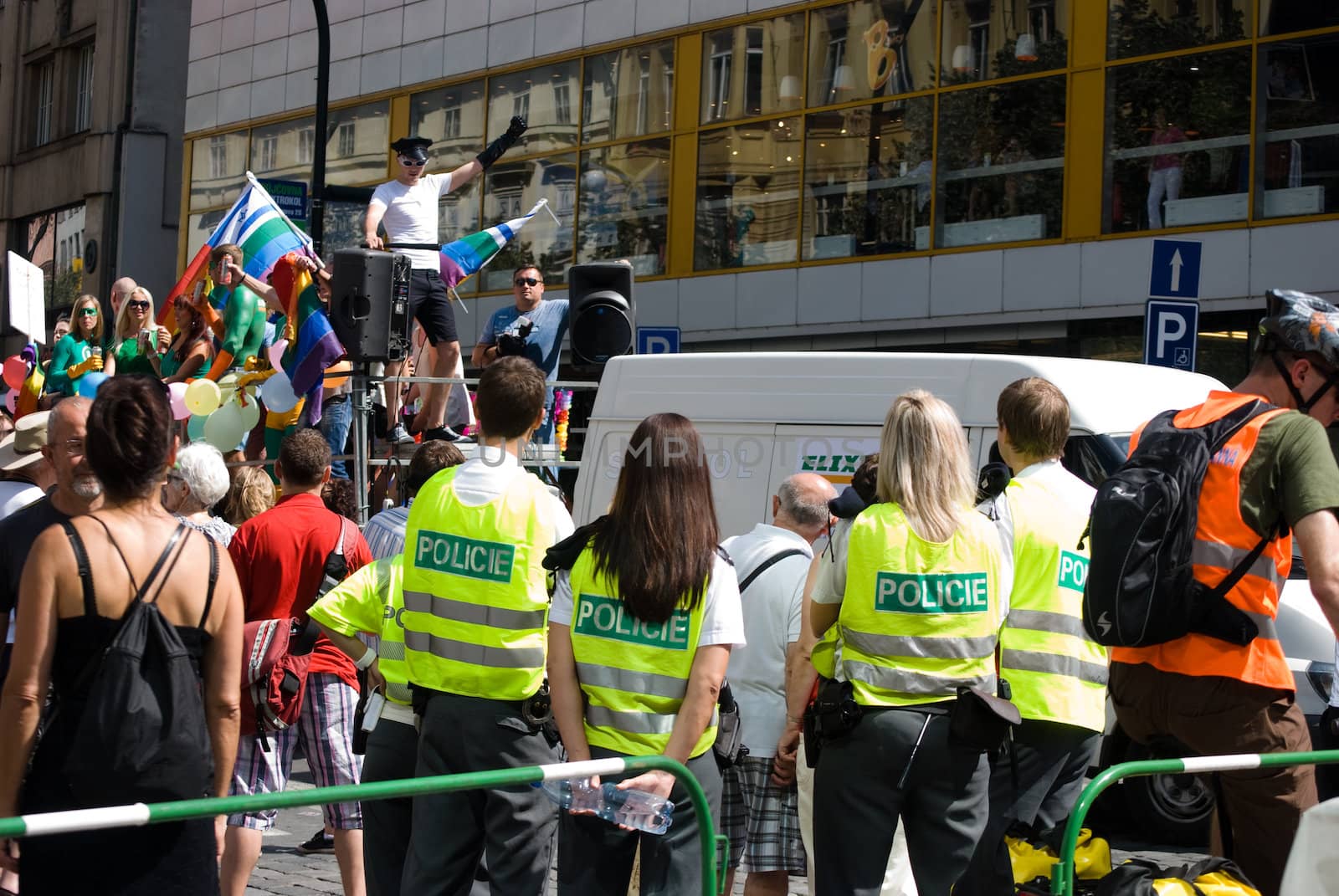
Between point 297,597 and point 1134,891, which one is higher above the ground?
point 297,597

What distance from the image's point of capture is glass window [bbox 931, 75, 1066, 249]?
62.2 ft

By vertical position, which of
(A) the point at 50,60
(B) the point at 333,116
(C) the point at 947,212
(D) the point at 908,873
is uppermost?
(A) the point at 50,60

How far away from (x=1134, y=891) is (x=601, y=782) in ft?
4.55

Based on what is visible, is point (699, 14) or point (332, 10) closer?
point (699, 14)

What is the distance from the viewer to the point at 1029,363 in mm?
8766

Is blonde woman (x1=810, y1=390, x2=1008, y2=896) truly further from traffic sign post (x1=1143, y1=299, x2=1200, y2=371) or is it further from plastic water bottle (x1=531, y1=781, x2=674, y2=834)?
traffic sign post (x1=1143, y1=299, x2=1200, y2=371)

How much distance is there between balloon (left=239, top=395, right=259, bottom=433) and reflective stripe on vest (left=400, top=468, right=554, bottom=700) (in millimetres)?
8482

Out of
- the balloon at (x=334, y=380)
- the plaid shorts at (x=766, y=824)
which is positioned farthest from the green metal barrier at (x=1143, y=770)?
the balloon at (x=334, y=380)

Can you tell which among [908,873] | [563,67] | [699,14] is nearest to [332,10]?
[563,67]

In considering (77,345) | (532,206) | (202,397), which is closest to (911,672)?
(202,397)

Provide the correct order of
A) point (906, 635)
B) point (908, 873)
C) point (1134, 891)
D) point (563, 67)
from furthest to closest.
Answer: point (563, 67), point (908, 873), point (906, 635), point (1134, 891)

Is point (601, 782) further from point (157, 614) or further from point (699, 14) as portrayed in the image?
point (699, 14)

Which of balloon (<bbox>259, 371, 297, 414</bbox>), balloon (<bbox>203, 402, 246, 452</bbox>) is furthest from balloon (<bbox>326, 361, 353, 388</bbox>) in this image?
balloon (<bbox>203, 402, 246, 452</bbox>)

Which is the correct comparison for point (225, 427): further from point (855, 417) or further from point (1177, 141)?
point (1177, 141)
